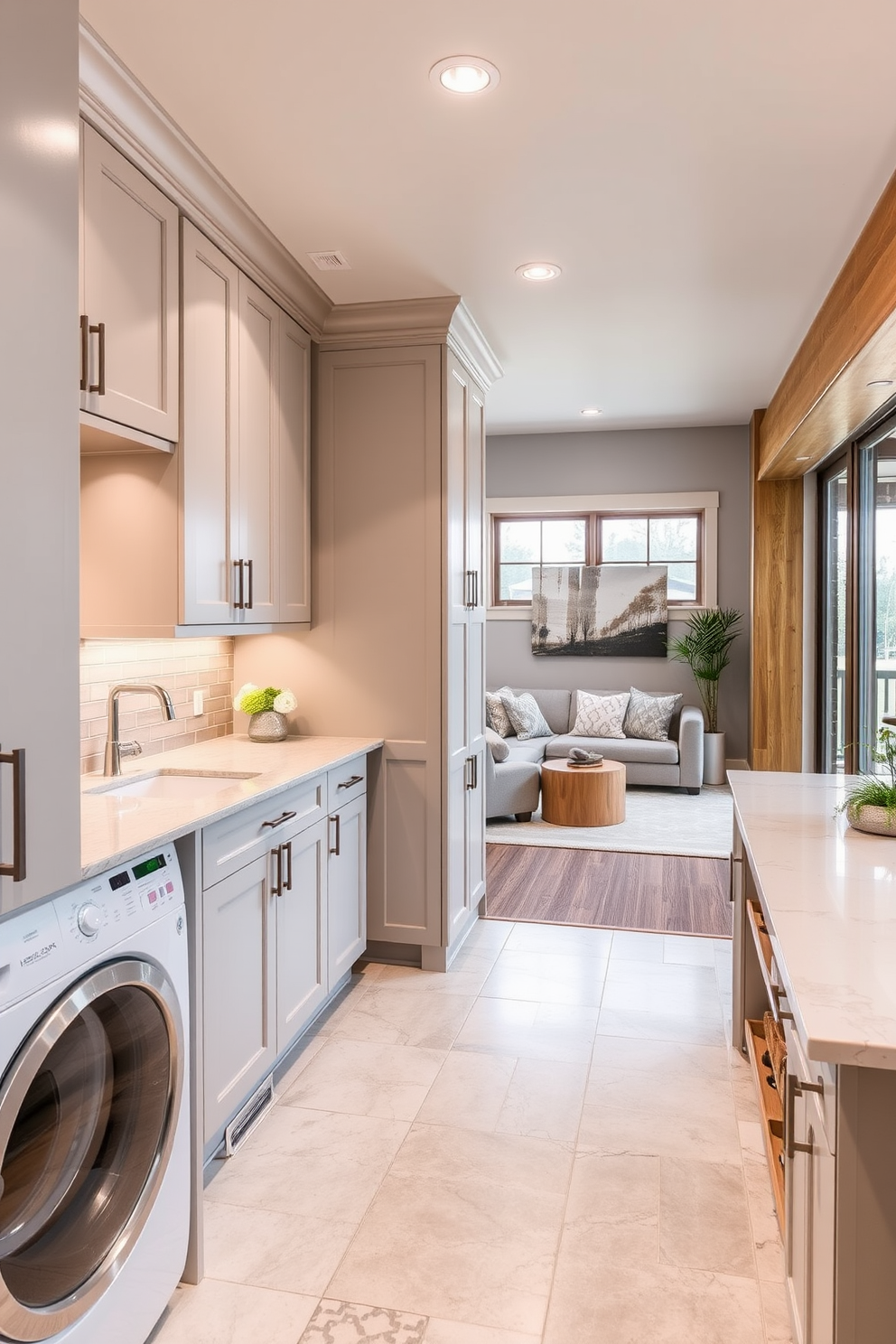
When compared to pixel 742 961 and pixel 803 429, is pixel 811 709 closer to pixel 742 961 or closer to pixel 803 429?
pixel 803 429

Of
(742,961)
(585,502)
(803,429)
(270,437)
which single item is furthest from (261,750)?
(585,502)

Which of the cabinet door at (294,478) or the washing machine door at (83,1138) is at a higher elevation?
the cabinet door at (294,478)

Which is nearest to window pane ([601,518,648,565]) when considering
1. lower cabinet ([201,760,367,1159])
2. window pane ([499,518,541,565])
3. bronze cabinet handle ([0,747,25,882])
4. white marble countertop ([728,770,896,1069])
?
window pane ([499,518,541,565])

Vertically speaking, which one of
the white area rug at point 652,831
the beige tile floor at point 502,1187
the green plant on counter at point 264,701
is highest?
the green plant on counter at point 264,701

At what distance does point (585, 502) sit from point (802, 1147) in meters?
6.41

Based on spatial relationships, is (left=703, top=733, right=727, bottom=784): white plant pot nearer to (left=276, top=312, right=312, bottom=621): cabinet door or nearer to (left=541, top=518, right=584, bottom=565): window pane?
(left=541, top=518, right=584, bottom=565): window pane

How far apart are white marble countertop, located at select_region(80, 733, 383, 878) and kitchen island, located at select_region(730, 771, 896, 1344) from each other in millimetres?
1160

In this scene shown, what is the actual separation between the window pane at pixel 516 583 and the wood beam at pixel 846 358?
2938mm

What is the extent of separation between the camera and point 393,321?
11.4 ft

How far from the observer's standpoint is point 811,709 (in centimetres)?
594

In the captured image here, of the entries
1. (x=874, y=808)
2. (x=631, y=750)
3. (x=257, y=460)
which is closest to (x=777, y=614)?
(x=631, y=750)

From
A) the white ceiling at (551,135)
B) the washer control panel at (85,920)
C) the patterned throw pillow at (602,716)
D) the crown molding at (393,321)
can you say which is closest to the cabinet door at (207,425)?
the white ceiling at (551,135)

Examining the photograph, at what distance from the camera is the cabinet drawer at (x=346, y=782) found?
3.07 meters

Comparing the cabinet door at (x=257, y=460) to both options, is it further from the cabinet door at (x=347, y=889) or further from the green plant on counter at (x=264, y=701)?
the cabinet door at (x=347, y=889)
